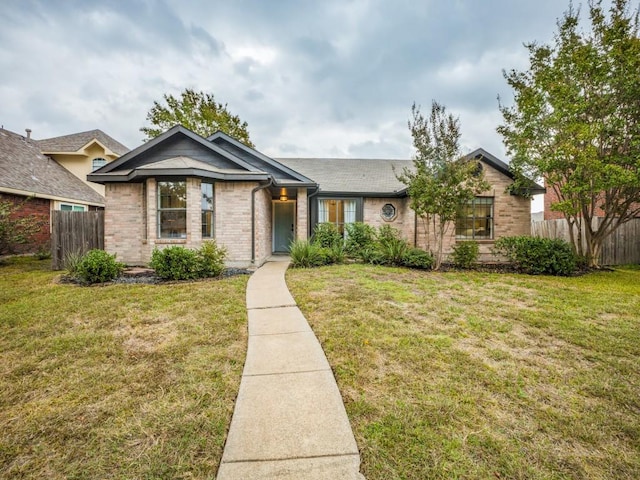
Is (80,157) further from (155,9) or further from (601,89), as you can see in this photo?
(601,89)

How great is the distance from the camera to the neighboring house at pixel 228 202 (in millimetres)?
9070

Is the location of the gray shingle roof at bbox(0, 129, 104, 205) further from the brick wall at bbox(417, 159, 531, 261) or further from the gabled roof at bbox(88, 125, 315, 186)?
the brick wall at bbox(417, 159, 531, 261)

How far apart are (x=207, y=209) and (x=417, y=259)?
7300 millimetres

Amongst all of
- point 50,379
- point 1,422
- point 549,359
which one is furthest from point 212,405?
point 549,359

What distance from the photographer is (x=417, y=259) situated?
9.77 metres

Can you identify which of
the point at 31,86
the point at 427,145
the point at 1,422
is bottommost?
the point at 1,422

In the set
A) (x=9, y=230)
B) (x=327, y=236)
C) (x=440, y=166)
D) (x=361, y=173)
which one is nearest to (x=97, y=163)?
(x=9, y=230)

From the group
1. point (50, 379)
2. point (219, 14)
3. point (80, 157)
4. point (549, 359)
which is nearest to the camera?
point (50, 379)

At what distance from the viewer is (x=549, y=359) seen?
10.9 feet

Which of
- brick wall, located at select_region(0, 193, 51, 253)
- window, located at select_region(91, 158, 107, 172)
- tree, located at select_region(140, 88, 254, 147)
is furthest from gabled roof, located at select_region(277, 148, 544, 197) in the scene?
window, located at select_region(91, 158, 107, 172)

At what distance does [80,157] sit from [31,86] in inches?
188

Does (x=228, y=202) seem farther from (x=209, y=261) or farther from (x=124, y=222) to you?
(x=124, y=222)

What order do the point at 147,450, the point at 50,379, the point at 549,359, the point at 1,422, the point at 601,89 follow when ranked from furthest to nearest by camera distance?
the point at 601,89, the point at 549,359, the point at 50,379, the point at 1,422, the point at 147,450

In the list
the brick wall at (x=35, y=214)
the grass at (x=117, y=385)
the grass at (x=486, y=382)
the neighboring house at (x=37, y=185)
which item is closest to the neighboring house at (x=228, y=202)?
the grass at (x=117, y=385)
